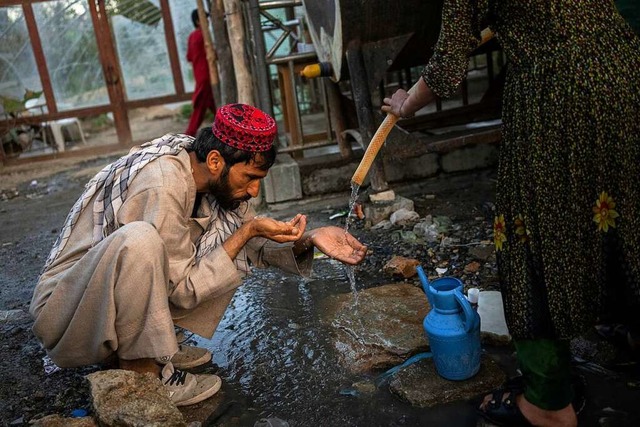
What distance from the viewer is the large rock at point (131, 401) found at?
2201 mm

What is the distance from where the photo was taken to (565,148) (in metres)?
1.86

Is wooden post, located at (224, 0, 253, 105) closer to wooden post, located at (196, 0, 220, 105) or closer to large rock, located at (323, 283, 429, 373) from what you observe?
wooden post, located at (196, 0, 220, 105)

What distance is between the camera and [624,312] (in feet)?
6.61

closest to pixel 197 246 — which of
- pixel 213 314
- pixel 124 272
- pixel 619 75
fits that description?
pixel 213 314

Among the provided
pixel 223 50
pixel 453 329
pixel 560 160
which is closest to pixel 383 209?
pixel 453 329

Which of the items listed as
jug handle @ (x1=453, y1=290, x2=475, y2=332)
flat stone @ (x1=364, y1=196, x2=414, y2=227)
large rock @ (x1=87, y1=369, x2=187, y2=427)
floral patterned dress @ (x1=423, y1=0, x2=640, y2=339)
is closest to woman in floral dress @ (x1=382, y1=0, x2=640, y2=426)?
floral patterned dress @ (x1=423, y1=0, x2=640, y2=339)

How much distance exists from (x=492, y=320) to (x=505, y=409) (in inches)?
28.7

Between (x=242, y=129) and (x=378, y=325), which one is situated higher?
(x=242, y=129)

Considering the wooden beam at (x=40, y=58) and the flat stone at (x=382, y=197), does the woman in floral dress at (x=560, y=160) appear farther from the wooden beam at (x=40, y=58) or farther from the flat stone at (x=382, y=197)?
the wooden beam at (x=40, y=58)

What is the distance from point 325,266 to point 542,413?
2.19 metres

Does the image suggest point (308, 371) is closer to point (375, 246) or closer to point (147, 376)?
point (147, 376)

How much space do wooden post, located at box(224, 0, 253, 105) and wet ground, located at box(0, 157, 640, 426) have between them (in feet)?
4.26

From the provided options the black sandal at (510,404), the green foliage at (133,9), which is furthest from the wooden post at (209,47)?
the black sandal at (510,404)

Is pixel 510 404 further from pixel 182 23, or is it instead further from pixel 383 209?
pixel 182 23
